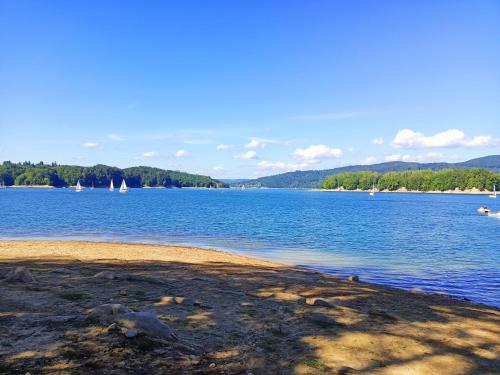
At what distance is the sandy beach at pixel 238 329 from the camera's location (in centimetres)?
708

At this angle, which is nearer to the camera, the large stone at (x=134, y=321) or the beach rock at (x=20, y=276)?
the large stone at (x=134, y=321)

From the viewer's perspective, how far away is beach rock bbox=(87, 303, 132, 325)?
8656 millimetres

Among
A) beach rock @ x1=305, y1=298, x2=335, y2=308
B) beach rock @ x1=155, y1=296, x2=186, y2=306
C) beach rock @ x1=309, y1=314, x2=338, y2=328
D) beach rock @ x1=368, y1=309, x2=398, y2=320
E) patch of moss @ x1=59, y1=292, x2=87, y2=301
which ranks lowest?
beach rock @ x1=368, y1=309, x2=398, y2=320

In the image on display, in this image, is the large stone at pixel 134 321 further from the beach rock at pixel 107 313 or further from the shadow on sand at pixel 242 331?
the shadow on sand at pixel 242 331

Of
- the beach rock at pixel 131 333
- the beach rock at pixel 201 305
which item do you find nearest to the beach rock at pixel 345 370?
the beach rock at pixel 131 333

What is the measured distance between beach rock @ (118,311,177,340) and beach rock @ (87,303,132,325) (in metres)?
0.30

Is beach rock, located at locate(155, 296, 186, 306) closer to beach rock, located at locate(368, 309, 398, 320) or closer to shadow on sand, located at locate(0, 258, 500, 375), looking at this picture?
shadow on sand, located at locate(0, 258, 500, 375)

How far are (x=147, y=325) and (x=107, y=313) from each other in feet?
4.63

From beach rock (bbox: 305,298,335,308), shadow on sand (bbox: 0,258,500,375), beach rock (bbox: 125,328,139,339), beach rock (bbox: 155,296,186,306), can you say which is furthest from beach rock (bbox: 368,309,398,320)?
beach rock (bbox: 125,328,139,339)

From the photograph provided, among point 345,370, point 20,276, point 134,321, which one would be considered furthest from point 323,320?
point 20,276

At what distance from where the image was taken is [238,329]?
30.6 feet

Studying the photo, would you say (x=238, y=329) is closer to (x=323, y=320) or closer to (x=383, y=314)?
(x=323, y=320)

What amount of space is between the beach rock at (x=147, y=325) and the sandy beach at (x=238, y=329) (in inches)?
6.0

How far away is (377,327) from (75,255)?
19.7 meters
